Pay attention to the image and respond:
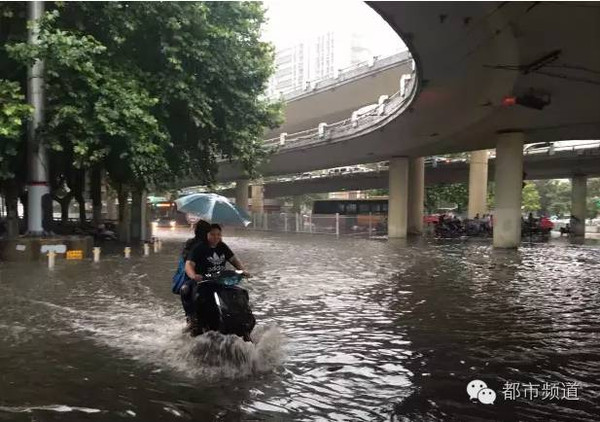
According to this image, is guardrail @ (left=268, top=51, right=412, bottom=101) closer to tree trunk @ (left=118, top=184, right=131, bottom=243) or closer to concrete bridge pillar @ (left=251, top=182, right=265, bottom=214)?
tree trunk @ (left=118, top=184, right=131, bottom=243)

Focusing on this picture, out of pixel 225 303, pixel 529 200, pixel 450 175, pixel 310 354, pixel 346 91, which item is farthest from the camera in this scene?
pixel 529 200

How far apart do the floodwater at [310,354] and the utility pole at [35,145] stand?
5.18m

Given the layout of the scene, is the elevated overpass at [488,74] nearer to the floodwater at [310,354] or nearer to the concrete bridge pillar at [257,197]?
A: the floodwater at [310,354]

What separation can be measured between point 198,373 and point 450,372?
266cm

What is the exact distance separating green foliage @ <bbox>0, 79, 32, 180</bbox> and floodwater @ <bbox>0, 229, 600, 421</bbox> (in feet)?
13.6

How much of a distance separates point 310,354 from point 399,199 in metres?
28.6

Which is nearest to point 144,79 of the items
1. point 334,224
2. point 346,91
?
point 346,91

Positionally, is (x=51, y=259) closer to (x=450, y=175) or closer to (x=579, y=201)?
(x=450, y=175)

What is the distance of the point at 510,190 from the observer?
979 inches

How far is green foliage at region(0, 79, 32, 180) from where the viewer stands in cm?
1434

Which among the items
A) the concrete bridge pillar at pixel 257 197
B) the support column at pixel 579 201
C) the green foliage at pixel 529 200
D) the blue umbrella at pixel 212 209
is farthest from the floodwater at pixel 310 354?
the green foliage at pixel 529 200

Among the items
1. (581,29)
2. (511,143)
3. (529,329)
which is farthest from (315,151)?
(529,329)

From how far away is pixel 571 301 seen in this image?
417 inches

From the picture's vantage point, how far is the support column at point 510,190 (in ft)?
81.3
